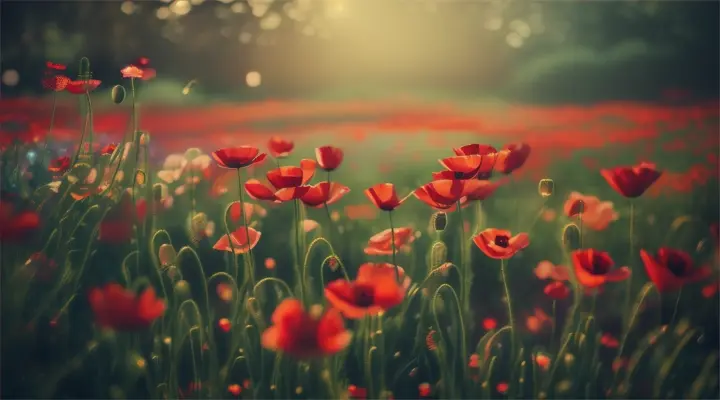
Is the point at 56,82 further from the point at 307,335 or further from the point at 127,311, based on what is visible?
the point at 307,335

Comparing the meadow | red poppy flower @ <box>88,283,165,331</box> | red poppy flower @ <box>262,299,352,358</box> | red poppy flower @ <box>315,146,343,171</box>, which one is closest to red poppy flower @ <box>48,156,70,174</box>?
the meadow

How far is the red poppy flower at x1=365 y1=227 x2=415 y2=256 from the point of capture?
1.21 m

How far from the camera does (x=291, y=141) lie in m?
1.33

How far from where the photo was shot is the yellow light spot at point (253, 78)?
1321 mm

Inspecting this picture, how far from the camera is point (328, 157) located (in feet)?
4.07

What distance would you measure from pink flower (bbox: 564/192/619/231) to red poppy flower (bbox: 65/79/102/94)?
Answer: 99cm

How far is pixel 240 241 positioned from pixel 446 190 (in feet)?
1.38

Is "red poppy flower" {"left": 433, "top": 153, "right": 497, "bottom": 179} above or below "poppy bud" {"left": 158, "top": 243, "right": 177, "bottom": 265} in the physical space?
above

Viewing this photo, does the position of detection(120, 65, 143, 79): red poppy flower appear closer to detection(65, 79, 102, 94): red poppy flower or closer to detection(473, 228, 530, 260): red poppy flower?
detection(65, 79, 102, 94): red poppy flower

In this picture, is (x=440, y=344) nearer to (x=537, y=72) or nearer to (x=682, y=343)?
(x=682, y=343)

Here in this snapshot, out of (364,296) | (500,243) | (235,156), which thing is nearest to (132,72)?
(235,156)

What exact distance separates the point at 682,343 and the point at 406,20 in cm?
84

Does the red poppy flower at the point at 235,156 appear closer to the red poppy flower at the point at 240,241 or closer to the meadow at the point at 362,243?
the meadow at the point at 362,243

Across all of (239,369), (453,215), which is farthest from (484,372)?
(239,369)
